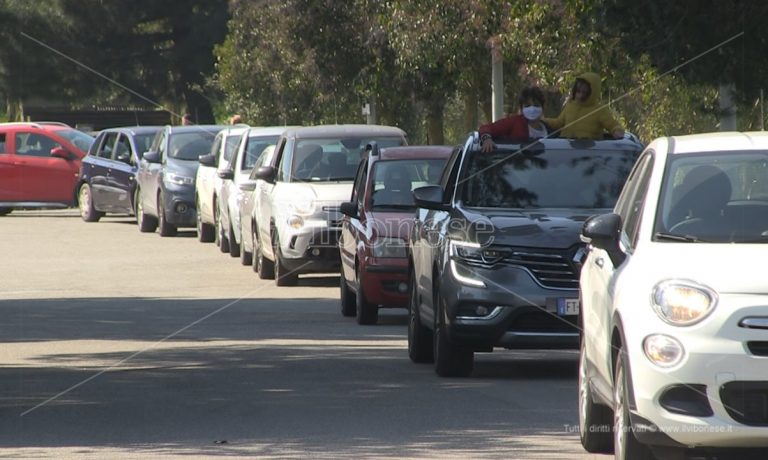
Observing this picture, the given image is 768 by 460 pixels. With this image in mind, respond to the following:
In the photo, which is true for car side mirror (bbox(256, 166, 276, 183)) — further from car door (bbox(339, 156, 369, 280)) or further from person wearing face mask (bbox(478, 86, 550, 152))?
person wearing face mask (bbox(478, 86, 550, 152))

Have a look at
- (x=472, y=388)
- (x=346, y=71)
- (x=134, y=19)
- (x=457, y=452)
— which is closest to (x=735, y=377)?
(x=457, y=452)

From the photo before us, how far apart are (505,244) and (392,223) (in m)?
4.65

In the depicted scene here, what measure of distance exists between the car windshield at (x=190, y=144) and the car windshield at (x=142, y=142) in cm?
307

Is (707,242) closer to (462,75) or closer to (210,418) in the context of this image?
(210,418)

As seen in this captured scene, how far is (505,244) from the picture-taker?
12.7 metres

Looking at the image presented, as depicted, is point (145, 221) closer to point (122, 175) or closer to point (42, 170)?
point (122, 175)

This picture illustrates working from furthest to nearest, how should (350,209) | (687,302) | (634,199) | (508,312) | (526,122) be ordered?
1. (350,209)
2. (526,122)
3. (508,312)
4. (634,199)
5. (687,302)

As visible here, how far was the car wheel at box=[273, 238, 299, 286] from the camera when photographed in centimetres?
2150

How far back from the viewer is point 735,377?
7605mm

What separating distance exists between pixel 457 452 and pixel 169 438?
1.71 meters

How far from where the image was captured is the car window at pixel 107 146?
36.0 m

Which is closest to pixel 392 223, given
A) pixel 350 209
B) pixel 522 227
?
pixel 350 209

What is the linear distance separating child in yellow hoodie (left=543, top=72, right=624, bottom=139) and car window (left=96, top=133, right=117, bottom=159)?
20956 millimetres

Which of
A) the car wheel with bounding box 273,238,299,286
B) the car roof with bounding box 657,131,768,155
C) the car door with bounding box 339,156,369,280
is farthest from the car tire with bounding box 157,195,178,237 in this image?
the car roof with bounding box 657,131,768,155
